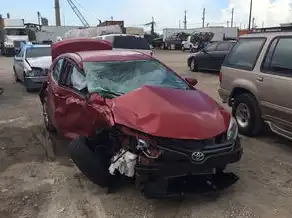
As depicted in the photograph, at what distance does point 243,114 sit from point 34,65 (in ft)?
25.7

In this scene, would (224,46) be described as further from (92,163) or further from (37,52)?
(92,163)

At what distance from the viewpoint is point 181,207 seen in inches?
172

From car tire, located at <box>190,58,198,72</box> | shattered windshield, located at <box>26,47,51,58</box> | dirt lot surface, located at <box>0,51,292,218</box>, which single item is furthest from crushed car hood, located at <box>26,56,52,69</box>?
car tire, located at <box>190,58,198,72</box>

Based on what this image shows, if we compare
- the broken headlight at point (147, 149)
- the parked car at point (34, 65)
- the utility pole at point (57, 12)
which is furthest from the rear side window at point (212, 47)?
the utility pole at point (57, 12)

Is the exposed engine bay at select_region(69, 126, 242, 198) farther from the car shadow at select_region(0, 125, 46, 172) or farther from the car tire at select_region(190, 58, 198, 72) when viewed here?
the car tire at select_region(190, 58, 198, 72)

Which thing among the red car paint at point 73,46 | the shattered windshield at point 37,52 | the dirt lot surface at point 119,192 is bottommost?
the dirt lot surface at point 119,192

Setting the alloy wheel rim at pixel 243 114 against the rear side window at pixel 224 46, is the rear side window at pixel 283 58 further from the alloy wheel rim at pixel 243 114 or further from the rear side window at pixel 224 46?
the rear side window at pixel 224 46

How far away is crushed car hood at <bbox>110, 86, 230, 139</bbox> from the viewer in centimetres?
428

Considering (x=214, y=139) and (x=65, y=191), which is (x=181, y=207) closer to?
(x=214, y=139)

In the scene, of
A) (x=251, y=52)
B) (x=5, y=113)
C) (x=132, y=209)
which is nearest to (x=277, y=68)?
(x=251, y=52)

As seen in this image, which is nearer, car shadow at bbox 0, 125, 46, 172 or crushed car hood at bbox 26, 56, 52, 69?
car shadow at bbox 0, 125, 46, 172

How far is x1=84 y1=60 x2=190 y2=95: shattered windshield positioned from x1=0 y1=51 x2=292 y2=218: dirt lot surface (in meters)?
1.24

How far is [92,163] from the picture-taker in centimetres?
460

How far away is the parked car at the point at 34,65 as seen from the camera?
41.8 feet
